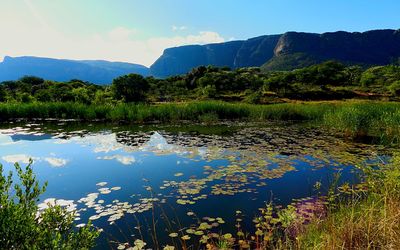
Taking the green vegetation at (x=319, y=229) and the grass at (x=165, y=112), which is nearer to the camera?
the green vegetation at (x=319, y=229)

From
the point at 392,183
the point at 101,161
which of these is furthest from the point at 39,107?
the point at 392,183

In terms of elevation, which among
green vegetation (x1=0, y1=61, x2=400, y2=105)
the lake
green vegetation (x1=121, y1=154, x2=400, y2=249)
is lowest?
the lake

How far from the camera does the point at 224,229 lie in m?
6.11

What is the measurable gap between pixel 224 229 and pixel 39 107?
25359 millimetres

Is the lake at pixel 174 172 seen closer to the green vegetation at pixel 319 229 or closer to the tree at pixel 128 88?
the green vegetation at pixel 319 229

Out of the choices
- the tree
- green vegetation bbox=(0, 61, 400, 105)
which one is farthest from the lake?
the tree

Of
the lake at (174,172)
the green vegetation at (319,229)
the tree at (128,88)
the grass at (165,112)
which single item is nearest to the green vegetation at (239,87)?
the tree at (128,88)

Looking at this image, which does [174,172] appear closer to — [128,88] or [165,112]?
[165,112]

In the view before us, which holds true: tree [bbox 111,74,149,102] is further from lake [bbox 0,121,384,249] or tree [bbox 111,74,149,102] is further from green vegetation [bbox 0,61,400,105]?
lake [bbox 0,121,384,249]

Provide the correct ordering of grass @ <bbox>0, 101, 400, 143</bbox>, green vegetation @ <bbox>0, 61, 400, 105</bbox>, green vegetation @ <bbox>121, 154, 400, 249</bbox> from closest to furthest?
green vegetation @ <bbox>121, 154, 400, 249</bbox>, grass @ <bbox>0, 101, 400, 143</bbox>, green vegetation @ <bbox>0, 61, 400, 105</bbox>

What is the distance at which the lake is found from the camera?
6672 millimetres

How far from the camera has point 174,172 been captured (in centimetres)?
1034

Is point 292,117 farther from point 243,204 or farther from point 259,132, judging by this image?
point 243,204

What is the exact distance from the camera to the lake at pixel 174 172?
6.67m
